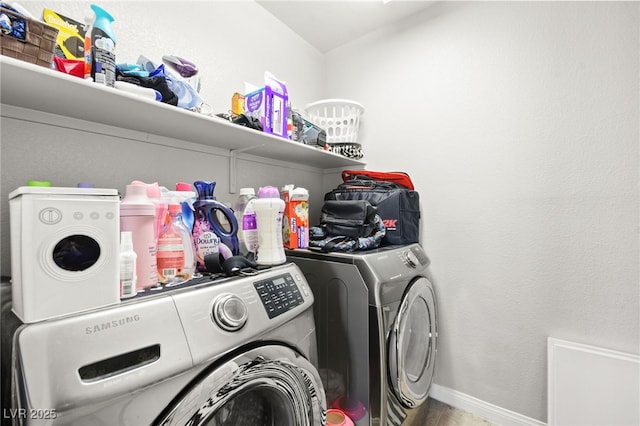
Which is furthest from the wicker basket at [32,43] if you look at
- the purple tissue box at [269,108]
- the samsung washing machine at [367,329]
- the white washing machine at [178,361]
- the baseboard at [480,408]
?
the baseboard at [480,408]

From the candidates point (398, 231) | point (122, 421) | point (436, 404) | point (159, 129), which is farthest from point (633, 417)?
point (159, 129)

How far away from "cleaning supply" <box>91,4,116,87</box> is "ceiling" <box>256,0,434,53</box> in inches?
51.3

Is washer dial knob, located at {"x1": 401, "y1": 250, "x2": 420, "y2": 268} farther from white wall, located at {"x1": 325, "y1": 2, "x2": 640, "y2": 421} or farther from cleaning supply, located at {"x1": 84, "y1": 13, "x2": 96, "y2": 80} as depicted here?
cleaning supply, located at {"x1": 84, "y1": 13, "x2": 96, "y2": 80}

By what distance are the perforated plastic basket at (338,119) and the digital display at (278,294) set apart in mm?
1334

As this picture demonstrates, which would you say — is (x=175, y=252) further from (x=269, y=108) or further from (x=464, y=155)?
(x=464, y=155)

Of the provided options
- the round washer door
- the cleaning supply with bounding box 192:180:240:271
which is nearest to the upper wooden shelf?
the cleaning supply with bounding box 192:180:240:271

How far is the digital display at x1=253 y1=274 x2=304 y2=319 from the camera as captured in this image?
850 millimetres

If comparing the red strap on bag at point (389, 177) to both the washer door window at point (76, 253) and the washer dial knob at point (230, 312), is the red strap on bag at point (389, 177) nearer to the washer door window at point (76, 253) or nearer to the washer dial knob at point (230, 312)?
the washer dial knob at point (230, 312)

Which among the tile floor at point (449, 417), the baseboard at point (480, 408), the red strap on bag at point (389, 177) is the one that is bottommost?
the tile floor at point (449, 417)

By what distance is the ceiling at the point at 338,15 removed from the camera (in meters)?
1.82

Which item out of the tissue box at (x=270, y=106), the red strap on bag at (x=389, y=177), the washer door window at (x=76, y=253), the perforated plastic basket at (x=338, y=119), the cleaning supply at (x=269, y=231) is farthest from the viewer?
the perforated plastic basket at (x=338, y=119)

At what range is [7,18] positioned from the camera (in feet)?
2.07

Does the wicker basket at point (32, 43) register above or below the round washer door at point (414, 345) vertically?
above

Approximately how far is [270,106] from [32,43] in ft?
2.70
